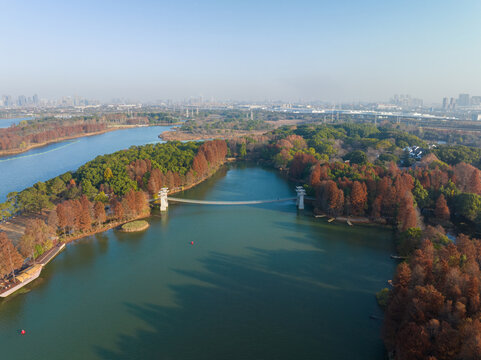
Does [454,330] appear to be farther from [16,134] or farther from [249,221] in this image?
[16,134]

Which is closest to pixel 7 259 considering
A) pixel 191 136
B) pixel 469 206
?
pixel 469 206

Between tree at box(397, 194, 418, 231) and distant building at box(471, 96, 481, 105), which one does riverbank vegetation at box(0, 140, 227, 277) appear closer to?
tree at box(397, 194, 418, 231)

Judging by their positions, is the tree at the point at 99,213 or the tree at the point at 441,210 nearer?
the tree at the point at 99,213

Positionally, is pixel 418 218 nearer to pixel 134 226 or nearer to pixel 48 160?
pixel 134 226

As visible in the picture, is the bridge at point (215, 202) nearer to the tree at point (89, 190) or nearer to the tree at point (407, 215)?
the tree at point (89, 190)

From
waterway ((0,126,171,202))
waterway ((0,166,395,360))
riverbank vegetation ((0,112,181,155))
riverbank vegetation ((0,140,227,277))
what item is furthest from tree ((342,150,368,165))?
riverbank vegetation ((0,112,181,155))

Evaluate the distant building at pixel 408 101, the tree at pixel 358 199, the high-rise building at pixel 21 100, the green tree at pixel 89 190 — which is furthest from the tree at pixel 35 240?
the high-rise building at pixel 21 100

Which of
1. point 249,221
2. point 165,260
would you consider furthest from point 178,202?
point 165,260
